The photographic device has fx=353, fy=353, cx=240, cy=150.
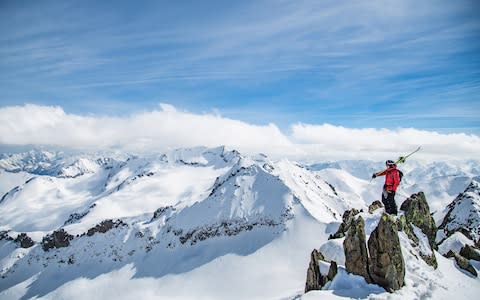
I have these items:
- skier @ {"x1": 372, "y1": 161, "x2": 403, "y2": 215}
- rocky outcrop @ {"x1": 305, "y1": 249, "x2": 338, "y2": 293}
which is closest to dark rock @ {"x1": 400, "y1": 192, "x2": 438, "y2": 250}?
skier @ {"x1": 372, "y1": 161, "x2": 403, "y2": 215}

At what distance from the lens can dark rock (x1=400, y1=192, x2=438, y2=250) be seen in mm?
47281

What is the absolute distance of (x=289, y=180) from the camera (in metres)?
137

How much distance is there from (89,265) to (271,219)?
237 feet

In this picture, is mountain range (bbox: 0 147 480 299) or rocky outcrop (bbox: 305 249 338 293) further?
mountain range (bbox: 0 147 480 299)

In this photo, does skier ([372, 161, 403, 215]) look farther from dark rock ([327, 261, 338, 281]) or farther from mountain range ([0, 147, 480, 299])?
mountain range ([0, 147, 480, 299])

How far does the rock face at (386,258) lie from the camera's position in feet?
80.6

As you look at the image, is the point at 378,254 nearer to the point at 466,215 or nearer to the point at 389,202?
the point at 389,202

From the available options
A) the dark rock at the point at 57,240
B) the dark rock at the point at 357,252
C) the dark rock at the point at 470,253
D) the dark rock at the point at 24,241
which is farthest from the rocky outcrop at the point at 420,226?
the dark rock at the point at 24,241

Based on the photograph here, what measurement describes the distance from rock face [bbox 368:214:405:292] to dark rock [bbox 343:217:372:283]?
1.40 ft

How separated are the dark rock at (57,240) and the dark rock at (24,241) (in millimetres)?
19796

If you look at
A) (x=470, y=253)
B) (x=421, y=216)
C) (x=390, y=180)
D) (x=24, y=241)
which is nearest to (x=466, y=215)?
(x=470, y=253)

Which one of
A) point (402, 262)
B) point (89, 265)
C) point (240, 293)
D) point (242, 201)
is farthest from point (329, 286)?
point (89, 265)

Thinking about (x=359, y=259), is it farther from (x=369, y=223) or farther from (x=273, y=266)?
(x=273, y=266)

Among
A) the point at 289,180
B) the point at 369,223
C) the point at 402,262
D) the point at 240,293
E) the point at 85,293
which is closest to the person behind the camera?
the point at 402,262
